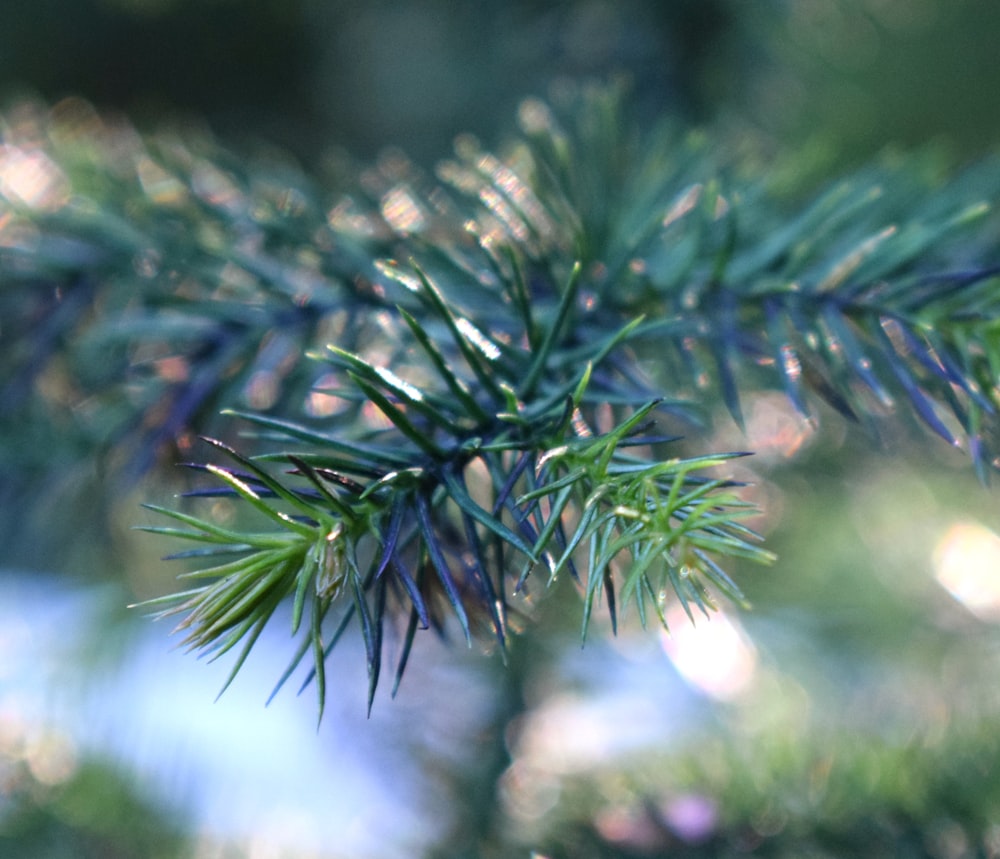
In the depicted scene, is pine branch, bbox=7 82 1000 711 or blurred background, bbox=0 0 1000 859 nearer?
pine branch, bbox=7 82 1000 711

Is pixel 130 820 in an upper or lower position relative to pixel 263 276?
lower

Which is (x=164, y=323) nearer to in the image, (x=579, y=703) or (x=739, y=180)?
(x=739, y=180)

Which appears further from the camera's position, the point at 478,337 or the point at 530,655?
the point at 530,655

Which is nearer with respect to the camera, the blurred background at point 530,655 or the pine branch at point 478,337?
the pine branch at point 478,337

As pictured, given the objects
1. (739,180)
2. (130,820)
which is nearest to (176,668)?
(130,820)

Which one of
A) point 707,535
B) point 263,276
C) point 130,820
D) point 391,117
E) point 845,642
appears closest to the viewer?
point 707,535

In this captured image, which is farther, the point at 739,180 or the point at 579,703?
the point at 579,703

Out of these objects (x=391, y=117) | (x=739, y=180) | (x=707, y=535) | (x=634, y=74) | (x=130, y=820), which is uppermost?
(x=391, y=117)

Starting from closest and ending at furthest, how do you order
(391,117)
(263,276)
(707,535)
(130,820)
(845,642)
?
(707,535) → (263,276) → (130,820) → (845,642) → (391,117)
